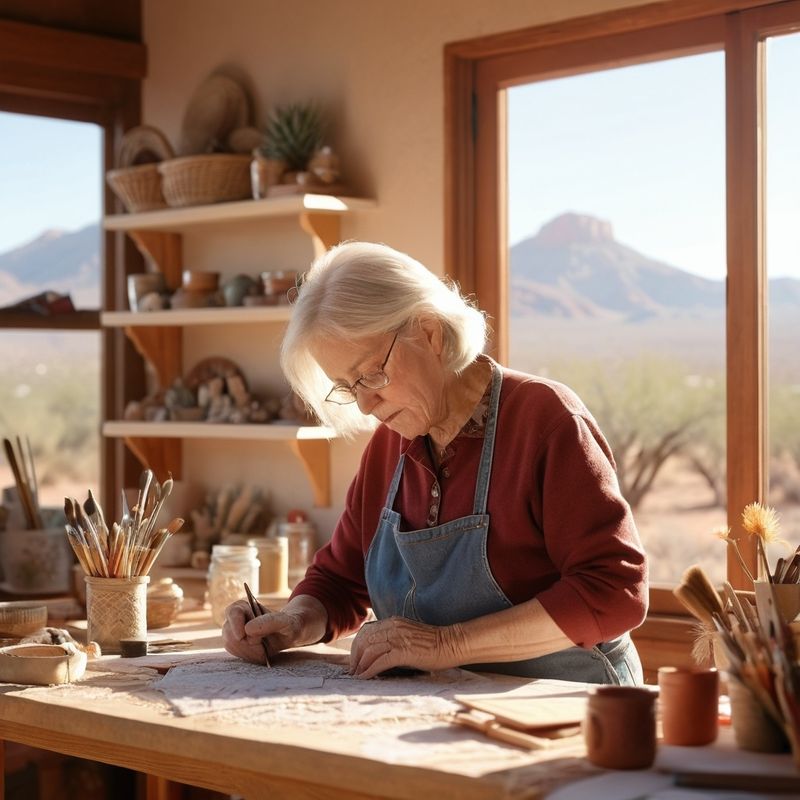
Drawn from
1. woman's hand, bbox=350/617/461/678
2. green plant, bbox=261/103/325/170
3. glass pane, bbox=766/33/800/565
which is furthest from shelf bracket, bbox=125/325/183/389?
woman's hand, bbox=350/617/461/678

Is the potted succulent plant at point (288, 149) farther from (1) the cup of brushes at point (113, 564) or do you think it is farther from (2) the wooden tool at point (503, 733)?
(2) the wooden tool at point (503, 733)

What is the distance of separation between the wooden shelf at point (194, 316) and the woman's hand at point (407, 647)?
160 centimetres

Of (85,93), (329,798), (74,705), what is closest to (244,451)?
(85,93)

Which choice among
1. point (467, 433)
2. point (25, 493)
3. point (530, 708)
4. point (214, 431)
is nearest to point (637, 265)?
point (214, 431)

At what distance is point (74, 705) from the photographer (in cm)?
205

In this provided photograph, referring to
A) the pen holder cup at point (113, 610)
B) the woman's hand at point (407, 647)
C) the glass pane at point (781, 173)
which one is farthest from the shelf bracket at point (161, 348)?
the woman's hand at point (407, 647)

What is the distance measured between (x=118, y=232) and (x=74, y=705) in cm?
238

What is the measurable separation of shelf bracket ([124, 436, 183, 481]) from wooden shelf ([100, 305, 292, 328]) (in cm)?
37

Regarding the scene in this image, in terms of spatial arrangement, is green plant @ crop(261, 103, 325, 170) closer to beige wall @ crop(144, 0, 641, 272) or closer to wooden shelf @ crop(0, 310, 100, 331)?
beige wall @ crop(144, 0, 641, 272)

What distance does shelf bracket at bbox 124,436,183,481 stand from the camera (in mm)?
4047

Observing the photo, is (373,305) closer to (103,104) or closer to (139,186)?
(139,186)

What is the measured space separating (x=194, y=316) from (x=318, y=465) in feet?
1.92

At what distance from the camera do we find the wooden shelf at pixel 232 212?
3.57m

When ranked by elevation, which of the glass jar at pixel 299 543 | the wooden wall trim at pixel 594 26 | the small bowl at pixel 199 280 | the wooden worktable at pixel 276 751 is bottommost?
the wooden worktable at pixel 276 751
